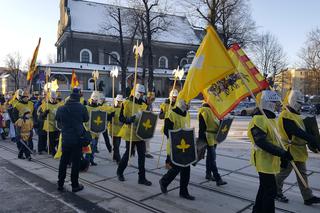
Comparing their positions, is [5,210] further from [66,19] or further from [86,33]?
[66,19]

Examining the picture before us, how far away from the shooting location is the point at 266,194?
4.46 metres

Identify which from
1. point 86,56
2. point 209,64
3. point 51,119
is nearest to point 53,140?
point 51,119

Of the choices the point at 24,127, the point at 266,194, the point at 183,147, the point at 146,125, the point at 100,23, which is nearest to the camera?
the point at 266,194

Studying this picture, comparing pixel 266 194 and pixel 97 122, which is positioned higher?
pixel 97 122

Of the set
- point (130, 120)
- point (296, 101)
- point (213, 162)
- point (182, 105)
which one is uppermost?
point (296, 101)

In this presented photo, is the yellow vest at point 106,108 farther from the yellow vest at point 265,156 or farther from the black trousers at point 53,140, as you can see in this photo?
the yellow vest at point 265,156

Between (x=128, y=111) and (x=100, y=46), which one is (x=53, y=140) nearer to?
(x=128, y=111)

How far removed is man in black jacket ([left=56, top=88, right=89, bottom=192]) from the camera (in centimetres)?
620

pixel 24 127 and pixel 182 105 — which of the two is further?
pixel 24 127

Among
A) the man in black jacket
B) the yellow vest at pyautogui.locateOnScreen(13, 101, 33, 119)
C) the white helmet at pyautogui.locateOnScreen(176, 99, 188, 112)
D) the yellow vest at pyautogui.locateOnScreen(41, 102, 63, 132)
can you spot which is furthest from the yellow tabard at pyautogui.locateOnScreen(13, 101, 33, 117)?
the white helmet at pyautogui.locateOnScreen(176, 99, 188, 112)

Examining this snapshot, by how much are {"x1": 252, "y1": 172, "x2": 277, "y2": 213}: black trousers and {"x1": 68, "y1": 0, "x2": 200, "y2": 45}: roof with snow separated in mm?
39293

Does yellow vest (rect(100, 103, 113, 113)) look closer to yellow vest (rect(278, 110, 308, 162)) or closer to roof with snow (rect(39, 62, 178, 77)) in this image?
yellow vest (rect(278, 110, 308, 162))

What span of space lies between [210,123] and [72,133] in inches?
108

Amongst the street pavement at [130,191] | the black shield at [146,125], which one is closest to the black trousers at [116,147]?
the street pavement at [130,191]
